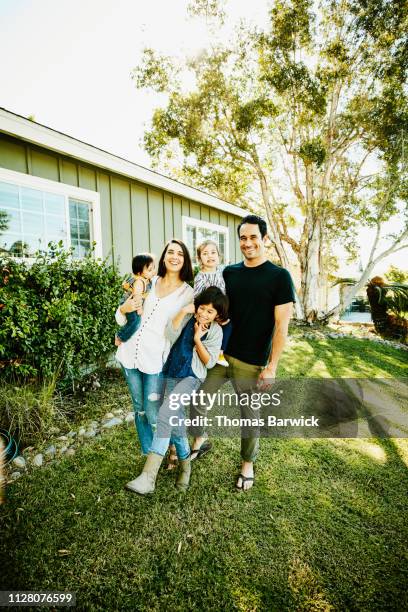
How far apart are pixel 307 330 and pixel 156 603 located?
9.29m

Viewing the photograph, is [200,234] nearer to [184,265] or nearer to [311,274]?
[311,274]

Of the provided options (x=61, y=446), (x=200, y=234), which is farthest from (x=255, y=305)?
(x=200, y=234)

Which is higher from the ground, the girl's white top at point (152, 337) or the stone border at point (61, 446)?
the girl's white top at point (152, 337)

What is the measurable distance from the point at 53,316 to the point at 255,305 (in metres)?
2.49

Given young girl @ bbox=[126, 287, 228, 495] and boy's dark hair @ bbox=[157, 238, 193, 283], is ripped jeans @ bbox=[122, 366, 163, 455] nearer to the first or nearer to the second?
young girl @ bbox=[126, 287, 228, 495]

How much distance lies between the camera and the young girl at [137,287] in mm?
2570

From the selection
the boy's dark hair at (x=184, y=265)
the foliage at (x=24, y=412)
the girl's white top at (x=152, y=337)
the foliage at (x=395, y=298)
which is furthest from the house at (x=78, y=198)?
the foliage at (x=395, y=298)

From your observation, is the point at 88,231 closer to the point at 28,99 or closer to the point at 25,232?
the point at 25,232

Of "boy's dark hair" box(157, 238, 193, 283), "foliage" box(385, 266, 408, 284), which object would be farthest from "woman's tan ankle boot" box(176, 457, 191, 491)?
"foliage" box(385, 266, 408, 284)

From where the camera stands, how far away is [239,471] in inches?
116

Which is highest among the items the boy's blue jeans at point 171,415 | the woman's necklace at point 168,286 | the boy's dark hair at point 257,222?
the boy's dark hair at point 257,222

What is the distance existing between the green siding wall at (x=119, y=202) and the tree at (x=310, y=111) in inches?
201

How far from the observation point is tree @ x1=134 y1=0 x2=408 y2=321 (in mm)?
10125

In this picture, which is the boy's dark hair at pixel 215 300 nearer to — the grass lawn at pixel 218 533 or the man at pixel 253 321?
the man at pixel 253 321
